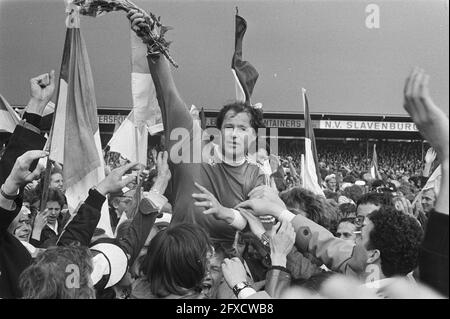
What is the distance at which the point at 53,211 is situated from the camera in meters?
4.73

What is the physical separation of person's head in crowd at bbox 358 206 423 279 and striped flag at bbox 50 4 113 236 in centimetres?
172

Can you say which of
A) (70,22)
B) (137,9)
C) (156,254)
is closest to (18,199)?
(156,254)

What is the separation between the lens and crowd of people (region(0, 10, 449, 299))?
169 centimetres

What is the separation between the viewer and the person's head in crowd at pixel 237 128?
3.19m

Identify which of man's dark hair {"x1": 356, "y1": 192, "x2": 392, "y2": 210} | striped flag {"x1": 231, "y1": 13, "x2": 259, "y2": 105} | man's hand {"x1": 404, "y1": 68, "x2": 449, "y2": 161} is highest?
striped flag {"x1": 231, "y1": 13, "x2": 259, "y2": 105}

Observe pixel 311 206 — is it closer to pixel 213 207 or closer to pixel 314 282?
pixel 213 207

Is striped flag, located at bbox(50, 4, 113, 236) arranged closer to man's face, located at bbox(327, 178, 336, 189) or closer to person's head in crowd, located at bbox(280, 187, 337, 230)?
person's head in crowd, located at bbox(280, 187, 337, 230)

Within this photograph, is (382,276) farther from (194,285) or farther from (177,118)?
(177,118)

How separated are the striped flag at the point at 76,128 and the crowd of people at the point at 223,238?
35cm

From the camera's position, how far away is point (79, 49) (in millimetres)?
3967

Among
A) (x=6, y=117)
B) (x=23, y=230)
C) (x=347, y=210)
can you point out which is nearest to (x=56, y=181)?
(x=6, y=117)

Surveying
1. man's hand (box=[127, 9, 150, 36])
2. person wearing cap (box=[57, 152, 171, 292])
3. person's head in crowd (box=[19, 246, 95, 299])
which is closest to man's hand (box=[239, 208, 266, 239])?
person wearing cap (box=[57, 152, 171, 292])

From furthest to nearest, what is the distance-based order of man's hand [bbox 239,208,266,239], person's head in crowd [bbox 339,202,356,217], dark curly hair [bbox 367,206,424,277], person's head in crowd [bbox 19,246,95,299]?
person's head in crowd [bbox 339,202,356,217] → man's hand [bbox 239,208,266,239] → dark curly hair [bbox 367,206,424,277] → person's head in crowd [bbox 19,246,95,299]

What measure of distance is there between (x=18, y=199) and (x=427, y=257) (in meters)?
1.93
